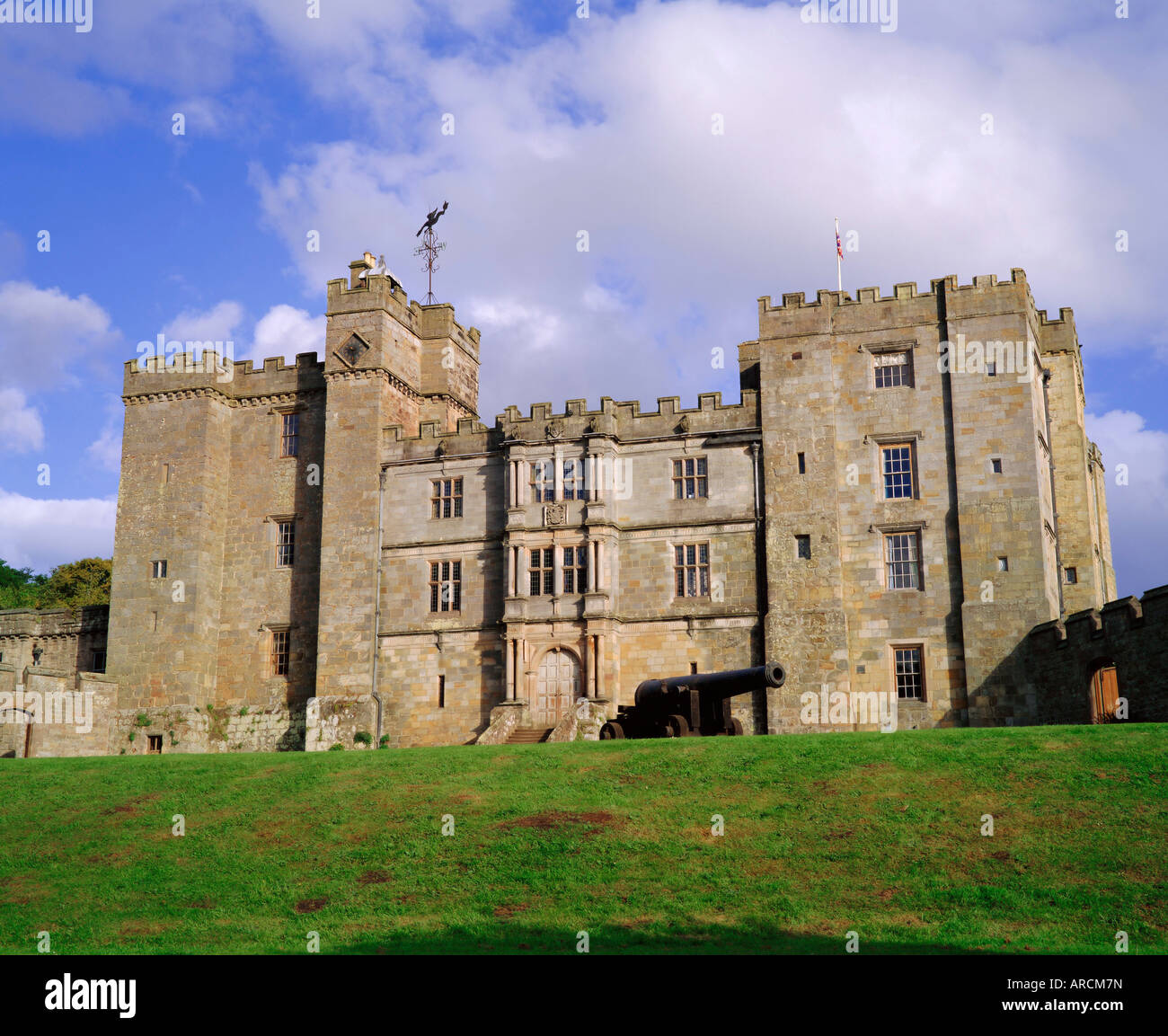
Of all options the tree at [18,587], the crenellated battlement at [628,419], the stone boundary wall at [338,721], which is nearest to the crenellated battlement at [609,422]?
the crenellated battlement at [628,419]

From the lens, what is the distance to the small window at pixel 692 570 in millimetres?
40250

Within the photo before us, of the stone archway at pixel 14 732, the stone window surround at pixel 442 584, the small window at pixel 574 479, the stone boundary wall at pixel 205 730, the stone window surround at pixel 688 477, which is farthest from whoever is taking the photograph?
the stone boundary wall at pixel 205 730

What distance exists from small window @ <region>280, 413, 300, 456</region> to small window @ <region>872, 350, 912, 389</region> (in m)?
21.0

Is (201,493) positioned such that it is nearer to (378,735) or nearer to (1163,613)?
(378,735)

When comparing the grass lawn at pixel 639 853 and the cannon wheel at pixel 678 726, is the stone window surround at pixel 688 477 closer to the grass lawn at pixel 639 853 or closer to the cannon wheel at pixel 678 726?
the cannon wheel at pixel 678 726

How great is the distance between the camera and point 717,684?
29844 millimetres

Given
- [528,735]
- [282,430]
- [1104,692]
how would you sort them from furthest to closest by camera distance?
[282,430]
[528,735]
[1104,692]

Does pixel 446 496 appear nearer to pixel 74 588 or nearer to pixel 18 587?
pixel 74 588

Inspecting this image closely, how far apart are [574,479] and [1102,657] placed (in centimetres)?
1735

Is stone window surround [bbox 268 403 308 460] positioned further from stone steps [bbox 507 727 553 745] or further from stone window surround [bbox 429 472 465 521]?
stone steps [bbox 507 727 553 745]

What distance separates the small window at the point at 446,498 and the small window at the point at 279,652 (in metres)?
7.07

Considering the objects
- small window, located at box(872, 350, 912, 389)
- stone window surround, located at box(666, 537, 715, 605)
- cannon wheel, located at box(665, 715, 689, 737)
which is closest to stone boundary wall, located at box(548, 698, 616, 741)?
stone window surround, located at box(666, 537, 715, 605)

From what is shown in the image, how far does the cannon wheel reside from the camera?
29.7 metres

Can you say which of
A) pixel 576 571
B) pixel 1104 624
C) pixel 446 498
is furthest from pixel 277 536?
pixel 1104 624
